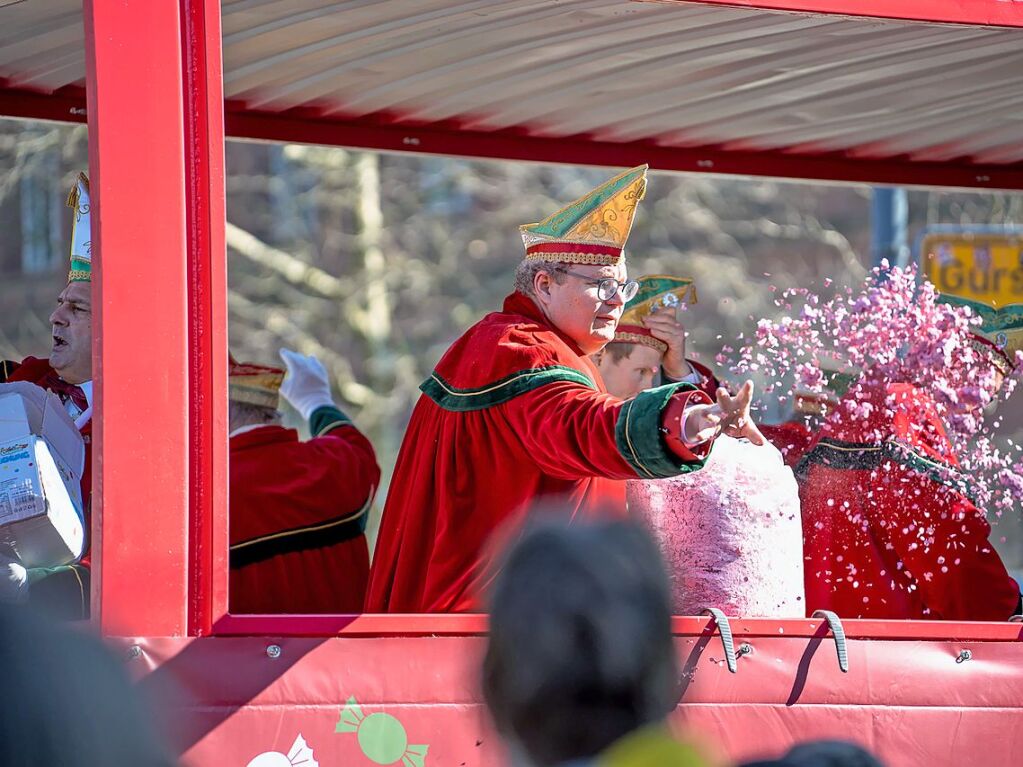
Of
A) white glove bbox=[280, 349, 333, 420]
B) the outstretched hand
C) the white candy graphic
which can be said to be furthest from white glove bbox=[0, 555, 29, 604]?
white glove bbox=[280, 349, 333, 420]

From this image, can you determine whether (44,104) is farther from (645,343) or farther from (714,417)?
(714,417)

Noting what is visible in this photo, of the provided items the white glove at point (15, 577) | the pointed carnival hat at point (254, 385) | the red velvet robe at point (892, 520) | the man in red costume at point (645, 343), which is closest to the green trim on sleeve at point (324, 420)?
the pointed carnival hat at point (254, 385)

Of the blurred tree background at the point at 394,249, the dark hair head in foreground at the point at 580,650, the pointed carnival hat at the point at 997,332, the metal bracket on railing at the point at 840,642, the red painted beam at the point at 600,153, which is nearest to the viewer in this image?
the dark hair head in foreground at the point at 580,650

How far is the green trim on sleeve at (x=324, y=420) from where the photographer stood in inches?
224

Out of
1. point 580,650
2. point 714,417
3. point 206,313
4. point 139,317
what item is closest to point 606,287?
point 714,417

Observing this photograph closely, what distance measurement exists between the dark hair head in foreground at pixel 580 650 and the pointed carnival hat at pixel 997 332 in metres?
2.69

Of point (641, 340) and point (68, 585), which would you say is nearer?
point (68, 585)

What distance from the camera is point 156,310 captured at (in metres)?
2.93

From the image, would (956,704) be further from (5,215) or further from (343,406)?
(5,215)

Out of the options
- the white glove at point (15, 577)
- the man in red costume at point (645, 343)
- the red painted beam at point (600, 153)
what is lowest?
the white glove at point (15, 577)

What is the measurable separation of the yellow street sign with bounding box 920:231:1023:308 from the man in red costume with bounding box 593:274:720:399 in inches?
50.4

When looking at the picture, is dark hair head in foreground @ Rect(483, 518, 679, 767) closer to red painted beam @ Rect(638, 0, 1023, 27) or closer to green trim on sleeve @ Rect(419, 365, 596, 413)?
green trim on sleeve @ Rect(419, 365, 596, 413)

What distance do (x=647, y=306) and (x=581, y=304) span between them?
3.12ft

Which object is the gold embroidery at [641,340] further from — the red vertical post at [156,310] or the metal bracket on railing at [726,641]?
the red vertical post at [156,310]
